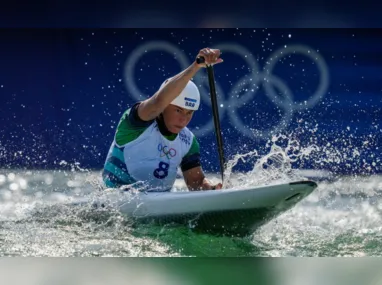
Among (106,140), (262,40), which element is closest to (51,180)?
(106,140)

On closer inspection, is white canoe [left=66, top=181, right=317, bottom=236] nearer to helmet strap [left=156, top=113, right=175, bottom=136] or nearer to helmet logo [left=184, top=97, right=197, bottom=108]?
helmet strap [left=156, top=113, right=175, bottom=136]

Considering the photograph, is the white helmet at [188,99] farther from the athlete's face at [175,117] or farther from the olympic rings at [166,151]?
the olympic rings at [166,151]

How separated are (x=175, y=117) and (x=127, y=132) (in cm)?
33

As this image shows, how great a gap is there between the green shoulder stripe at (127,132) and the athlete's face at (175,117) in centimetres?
15

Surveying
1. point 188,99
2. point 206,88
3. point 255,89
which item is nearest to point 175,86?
Result: point 188,99

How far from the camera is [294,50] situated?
10000 mm

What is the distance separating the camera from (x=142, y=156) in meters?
5.36

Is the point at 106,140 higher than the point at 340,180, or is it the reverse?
the point at 106,140

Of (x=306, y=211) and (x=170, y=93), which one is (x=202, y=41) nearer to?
(x=306, y=211)

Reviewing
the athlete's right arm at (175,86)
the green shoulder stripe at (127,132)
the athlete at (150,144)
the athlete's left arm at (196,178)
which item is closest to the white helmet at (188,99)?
the athlete at (150,144)

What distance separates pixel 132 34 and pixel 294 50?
6.49ft

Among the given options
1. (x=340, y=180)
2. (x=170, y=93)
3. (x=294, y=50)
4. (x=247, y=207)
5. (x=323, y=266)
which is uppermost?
(x=294, y=50)

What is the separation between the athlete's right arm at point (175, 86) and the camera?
5.02 metres

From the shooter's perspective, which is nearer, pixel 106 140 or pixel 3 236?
pixel 3 236
